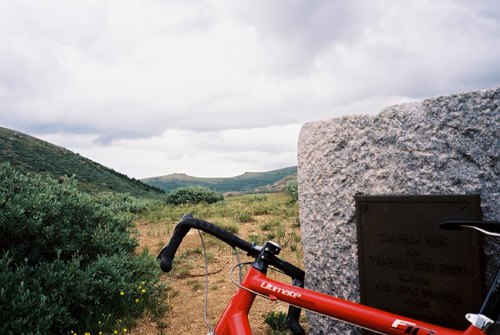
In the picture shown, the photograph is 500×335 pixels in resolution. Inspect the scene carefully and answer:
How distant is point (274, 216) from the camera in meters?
8.26

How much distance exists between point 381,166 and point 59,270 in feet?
10.2

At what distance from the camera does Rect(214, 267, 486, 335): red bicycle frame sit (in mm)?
1540

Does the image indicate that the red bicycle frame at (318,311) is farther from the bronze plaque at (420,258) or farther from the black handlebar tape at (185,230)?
the bronze plaque at (420,258)

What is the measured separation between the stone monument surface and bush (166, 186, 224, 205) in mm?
10137

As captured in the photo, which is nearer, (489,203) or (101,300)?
(489,203)

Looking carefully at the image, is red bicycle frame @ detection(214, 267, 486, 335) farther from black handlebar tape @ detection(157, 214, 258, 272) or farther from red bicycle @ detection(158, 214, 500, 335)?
black handlebar tape @ detection(157, 214, 258, 272)

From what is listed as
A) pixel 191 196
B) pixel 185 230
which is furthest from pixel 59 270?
pixel 191 196

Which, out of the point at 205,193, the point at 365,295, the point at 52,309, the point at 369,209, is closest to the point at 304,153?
the point at 369,209

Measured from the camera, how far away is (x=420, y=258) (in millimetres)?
2125

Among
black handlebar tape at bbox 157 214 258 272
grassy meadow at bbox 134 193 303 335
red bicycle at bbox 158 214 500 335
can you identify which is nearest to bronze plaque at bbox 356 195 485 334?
red bicycle at bbox 158 214 500 335

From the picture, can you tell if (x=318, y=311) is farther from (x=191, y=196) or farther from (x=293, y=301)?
(x=191, y=196)

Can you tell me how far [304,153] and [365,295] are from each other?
118 centimetres

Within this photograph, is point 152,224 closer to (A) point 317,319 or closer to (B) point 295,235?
(B) point 295,235

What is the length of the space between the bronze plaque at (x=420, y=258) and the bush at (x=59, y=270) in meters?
2.54
